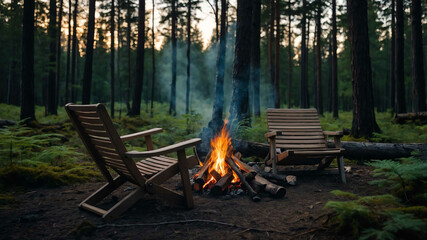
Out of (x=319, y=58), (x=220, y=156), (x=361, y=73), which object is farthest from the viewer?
(x=319, y=58)

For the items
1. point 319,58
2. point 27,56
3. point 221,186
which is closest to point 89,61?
point 27,56

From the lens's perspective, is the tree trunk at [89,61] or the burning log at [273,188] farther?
the tree trunk at [89,61]

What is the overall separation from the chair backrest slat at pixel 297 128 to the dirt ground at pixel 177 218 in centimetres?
120

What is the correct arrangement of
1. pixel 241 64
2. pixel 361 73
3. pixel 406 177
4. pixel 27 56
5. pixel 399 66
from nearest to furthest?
pixel 406 177, pixel 241 64, pixel 361 73, pixel 27 56, pixel 399 66

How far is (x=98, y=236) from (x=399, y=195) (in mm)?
3266

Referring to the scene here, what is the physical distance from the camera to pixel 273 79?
1574 cm

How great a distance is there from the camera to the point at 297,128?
5.37 m

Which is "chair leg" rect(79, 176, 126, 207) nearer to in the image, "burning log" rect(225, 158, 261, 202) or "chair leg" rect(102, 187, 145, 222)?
"chair leg" rect(102, 187, 145, 222)

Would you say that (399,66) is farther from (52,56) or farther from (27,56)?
(52,56)

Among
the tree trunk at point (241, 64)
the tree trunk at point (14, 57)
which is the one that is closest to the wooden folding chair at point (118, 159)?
the tree trunk at point (241, 64)

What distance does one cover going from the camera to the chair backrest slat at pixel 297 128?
201 inches

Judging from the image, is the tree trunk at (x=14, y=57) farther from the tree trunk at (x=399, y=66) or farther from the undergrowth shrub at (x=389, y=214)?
the tree trunk at (x=399, y=66)

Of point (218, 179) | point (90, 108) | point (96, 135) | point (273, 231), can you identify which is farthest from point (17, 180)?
point (273, 231)

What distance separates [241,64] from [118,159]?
5.09 meters
